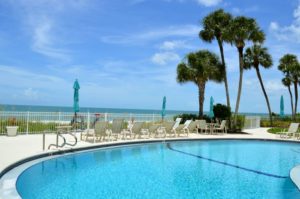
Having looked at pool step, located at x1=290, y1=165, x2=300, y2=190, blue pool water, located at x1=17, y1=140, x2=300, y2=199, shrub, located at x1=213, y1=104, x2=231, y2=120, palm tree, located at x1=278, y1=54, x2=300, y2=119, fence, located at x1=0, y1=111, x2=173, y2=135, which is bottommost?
blue pool water, located at x1=17, y1=140, x2=300, y2=199

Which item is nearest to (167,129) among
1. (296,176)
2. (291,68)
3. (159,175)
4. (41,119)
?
(41,119)

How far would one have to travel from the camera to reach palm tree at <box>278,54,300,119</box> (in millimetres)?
36109

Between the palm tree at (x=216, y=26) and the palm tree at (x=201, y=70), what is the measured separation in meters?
0.65

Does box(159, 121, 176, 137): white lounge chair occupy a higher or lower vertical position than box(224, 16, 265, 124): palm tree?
lower

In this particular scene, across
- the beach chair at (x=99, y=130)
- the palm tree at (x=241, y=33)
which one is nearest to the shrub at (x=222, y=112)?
the palm tree at (x=241, y=33)

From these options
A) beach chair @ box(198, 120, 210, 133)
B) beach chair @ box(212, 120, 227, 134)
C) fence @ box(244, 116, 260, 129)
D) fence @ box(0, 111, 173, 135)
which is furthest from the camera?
fence @ box(244, 116, 260, 129)

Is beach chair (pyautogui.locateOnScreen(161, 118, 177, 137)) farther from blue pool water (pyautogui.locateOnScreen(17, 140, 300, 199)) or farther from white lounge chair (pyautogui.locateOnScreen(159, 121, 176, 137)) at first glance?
blue pool water (pyautogui.locateOnScreen(17, 140, 300, 199))

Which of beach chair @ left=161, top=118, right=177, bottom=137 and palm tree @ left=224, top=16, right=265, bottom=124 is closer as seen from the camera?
beach chair @ left=161, top=118, right=177, bottom=137

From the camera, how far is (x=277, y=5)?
1783 centimetres

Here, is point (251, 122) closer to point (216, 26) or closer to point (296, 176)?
point (216, 26)

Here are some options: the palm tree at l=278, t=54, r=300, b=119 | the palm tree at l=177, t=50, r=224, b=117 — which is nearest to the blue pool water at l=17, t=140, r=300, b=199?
the palm tree at l=177, t=50, r=224, b=117

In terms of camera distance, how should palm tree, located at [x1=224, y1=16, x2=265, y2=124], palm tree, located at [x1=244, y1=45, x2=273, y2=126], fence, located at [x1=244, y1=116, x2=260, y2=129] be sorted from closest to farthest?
palm tree, located at [x1=224, y1=16, x2=265, y2=124] → fence, located at [x1=244, y1=116, x2=260, y2=129] → palm tree, located at [x1=244, y1=45, x2=273, y2=126]

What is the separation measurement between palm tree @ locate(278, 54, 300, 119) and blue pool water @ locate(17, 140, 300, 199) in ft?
83.8

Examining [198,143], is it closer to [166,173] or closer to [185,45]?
[166,173]
